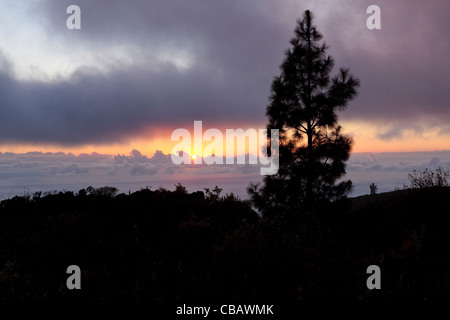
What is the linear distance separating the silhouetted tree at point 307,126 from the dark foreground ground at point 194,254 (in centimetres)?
624

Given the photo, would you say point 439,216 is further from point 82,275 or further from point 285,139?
point 82,275

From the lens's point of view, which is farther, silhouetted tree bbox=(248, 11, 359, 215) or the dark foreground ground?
silhouetted tree bbox=(248, 11, 359, 215)

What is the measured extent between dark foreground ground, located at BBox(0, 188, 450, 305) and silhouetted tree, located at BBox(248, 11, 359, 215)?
6.24m

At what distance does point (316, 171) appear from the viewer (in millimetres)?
16891

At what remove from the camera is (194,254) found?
7.21 metres

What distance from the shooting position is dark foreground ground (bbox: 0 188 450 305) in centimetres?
547

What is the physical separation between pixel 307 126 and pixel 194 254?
1141 cm

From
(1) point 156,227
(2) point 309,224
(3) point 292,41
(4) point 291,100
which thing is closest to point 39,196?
(1) point 156,227

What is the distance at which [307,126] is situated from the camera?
1736 centimetres

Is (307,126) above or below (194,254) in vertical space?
above

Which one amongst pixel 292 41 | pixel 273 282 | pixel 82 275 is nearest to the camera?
pixel 273 282

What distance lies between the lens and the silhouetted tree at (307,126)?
55.8 feet

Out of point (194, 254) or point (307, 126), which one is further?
point (307, 126)

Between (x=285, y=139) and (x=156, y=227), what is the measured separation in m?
10.2
